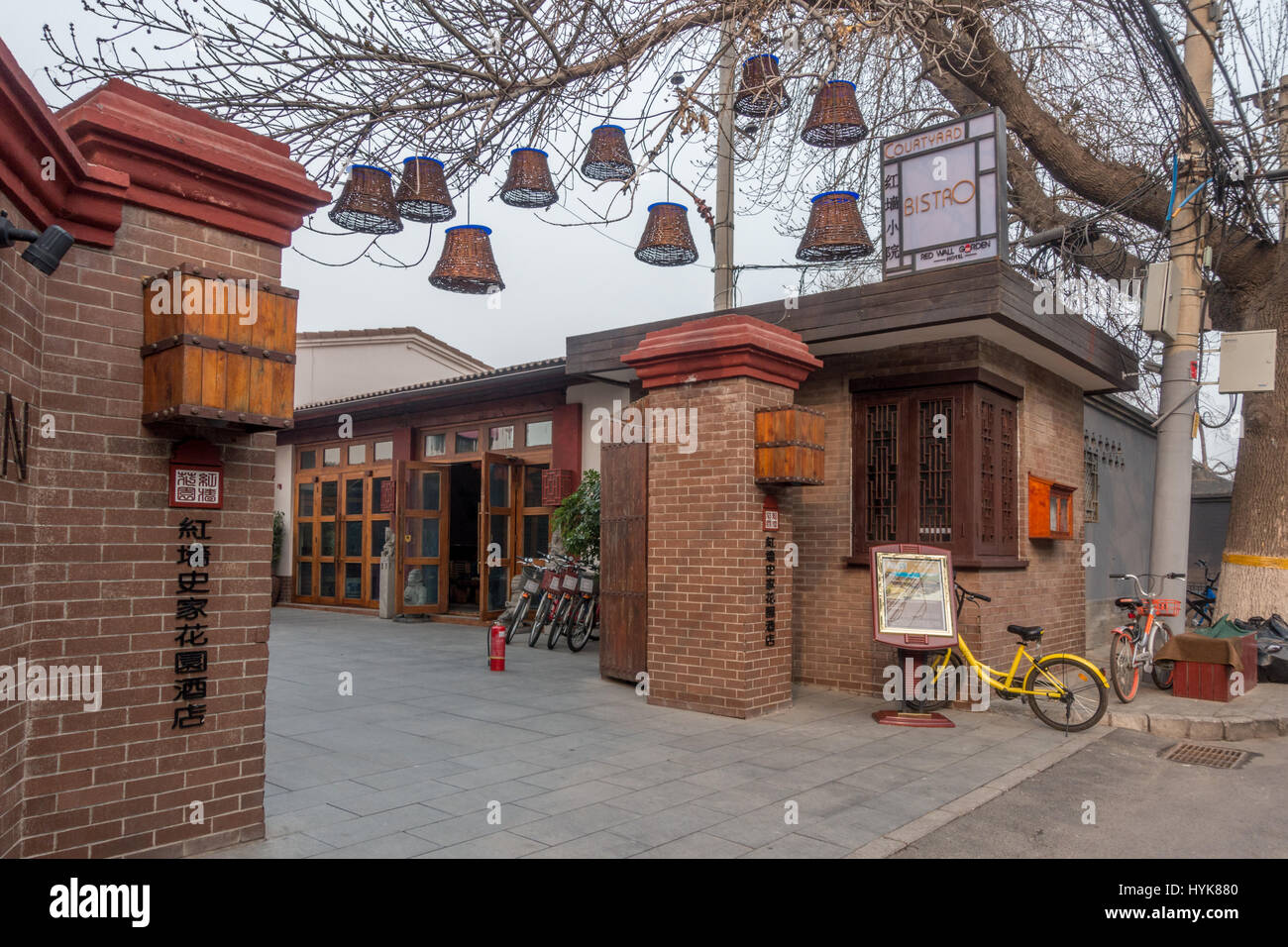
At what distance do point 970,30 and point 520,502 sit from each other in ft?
28.8

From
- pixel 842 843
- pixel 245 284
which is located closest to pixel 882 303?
pixel 842 843

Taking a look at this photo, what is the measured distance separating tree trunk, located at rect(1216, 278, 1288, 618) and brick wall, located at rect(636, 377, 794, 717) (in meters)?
6.21

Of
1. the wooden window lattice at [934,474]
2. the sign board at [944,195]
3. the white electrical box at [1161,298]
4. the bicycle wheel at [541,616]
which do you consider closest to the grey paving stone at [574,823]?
the wooden window lattice at [934,474]

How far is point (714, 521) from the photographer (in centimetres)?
760

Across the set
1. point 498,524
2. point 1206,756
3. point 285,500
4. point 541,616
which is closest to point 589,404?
point 498,524

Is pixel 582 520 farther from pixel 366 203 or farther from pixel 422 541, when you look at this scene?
pixel 366 203

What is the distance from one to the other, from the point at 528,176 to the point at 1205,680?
7575mm

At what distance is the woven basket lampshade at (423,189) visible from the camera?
16.0ft

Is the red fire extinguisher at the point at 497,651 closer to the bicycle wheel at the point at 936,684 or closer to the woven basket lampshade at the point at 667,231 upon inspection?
the bicycle wheel at the point at 936,684

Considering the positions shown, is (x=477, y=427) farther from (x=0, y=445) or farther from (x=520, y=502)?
(x=0, y=445)

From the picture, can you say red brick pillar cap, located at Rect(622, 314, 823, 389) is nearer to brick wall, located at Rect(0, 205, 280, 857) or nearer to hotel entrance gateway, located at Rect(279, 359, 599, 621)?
brick wall, located at Rect(0, 205, 280, 857)

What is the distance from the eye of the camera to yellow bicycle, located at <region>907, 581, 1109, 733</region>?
285 inches

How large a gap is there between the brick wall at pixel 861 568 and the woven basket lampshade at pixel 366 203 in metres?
5.20
